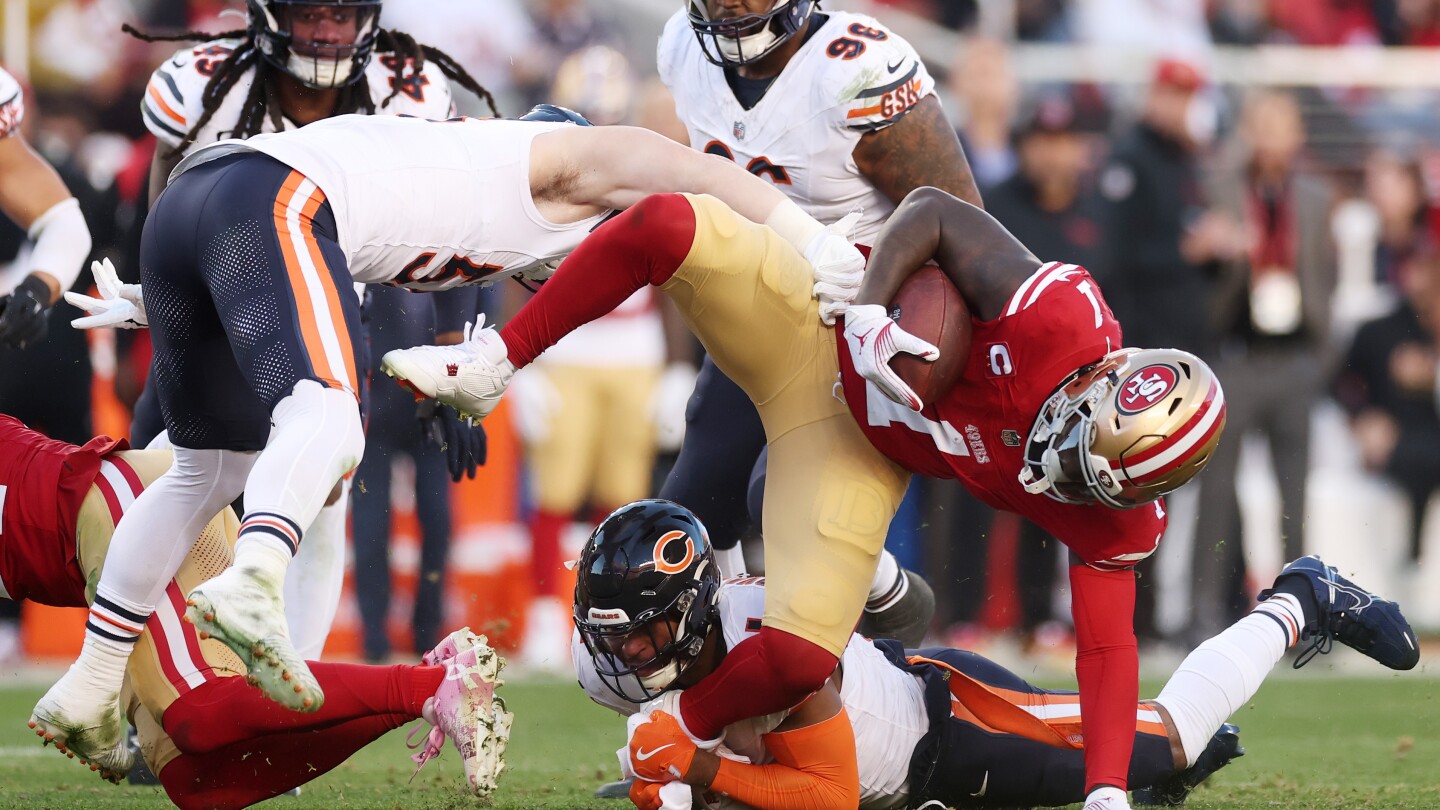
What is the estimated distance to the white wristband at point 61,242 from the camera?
583 cm

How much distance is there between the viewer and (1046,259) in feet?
24.8

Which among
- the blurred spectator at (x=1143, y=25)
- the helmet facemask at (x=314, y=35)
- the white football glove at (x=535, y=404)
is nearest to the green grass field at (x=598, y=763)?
the white football glove at (x=535, y=404)

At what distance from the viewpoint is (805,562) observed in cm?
404

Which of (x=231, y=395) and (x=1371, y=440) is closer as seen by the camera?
(x=231, y=395)

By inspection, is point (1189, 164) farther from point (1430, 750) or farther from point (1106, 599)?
point (1106, 599)

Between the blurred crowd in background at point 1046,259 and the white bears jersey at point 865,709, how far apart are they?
3018 millimetres

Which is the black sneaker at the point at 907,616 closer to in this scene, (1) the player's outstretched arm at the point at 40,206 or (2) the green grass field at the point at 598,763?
(2) the green grass field at the point at 598,763

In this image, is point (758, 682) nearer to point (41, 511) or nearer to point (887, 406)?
point (887, 406)

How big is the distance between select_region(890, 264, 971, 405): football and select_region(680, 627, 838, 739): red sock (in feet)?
2.04

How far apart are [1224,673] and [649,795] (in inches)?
60.1

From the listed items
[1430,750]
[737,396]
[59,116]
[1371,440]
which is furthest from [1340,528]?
[59,116]

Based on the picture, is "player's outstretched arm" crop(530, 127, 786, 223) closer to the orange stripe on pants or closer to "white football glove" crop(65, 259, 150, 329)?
the orange stripe on pants

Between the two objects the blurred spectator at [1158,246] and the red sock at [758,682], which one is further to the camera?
the blurred spectator at [1158,246]

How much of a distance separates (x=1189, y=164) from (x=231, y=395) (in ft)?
17.1
